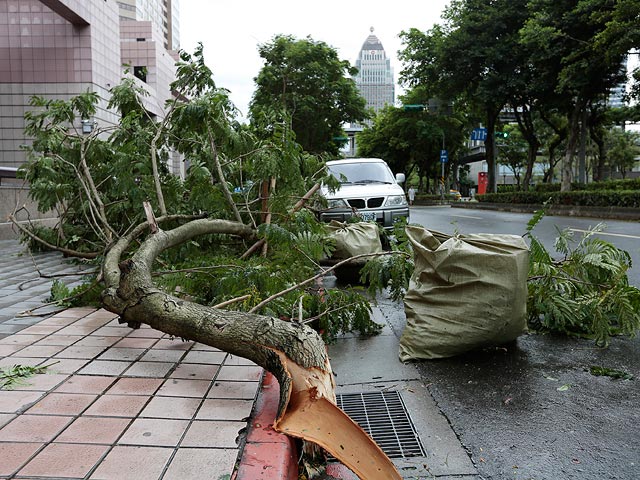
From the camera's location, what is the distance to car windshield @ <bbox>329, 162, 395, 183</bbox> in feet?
33.7

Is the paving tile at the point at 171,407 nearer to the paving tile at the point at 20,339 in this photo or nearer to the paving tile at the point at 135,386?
the paving tile at the point at 135,386

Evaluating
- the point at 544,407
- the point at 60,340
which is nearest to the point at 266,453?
the point at 544,407

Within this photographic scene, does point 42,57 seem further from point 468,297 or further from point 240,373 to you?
point 468,297

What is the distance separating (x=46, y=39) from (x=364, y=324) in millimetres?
17472

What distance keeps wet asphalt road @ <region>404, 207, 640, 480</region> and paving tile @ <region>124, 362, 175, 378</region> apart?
148cm

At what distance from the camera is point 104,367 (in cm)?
301

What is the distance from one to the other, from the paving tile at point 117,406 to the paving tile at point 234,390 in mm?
332

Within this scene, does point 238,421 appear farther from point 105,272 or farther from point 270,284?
point 105,272

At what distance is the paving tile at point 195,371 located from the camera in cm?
291

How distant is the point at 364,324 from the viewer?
408 centimetres

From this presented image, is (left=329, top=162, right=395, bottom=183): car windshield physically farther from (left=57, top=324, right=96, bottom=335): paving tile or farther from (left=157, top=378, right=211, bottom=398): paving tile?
(left=157, top=378, right=211, bottom=398): paving tile

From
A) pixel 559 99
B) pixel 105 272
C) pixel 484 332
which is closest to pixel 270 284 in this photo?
pixel 105 272

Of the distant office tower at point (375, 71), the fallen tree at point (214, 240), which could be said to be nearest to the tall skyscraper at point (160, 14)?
the distant office tower at point (375, 71)

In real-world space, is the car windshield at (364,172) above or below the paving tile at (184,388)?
above
